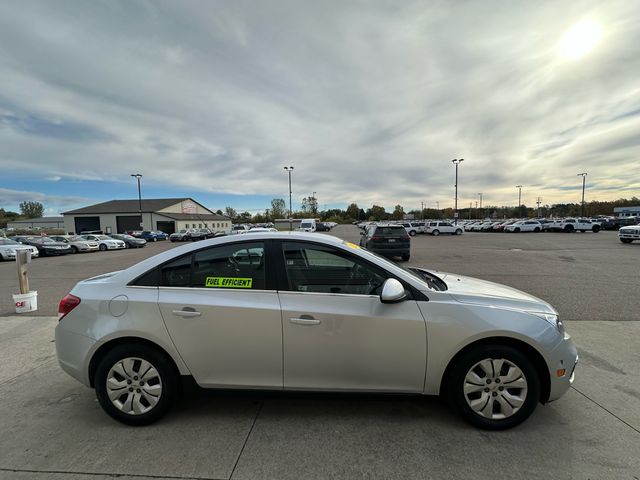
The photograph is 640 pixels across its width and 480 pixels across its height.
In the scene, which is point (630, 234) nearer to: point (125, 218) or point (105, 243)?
point (105, 243)

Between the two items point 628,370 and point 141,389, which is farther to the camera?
point 628,370

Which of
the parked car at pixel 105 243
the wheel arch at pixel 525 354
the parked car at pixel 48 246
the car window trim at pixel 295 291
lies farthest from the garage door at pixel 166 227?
the wheel arch at pixel 525 354

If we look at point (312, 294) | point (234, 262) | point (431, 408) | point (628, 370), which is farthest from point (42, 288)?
point (628, 370)

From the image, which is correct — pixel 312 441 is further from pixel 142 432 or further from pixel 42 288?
pixel 42 288

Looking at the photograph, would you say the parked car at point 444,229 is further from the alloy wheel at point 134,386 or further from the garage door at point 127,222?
the garage door at point 127,222

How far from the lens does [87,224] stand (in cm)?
6569

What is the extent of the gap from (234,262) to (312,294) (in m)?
0.77

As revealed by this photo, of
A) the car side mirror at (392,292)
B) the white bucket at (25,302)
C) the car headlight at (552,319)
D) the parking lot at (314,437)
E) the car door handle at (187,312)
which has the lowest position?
the parking lot at (314,437)

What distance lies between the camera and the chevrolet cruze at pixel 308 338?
259cm

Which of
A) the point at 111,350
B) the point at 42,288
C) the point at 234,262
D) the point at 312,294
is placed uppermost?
the point at 234,262

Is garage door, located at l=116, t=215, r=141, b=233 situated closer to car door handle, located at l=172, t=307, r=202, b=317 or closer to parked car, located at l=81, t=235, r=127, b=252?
parked car, located at l=81, t=235, r=127, b=252

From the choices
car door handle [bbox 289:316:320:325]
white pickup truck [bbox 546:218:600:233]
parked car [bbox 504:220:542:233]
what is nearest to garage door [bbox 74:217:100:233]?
parked car [bbox 504:220:542:233]

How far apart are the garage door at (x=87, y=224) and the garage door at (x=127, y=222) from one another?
4835 millimetres

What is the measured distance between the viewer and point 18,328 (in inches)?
210
